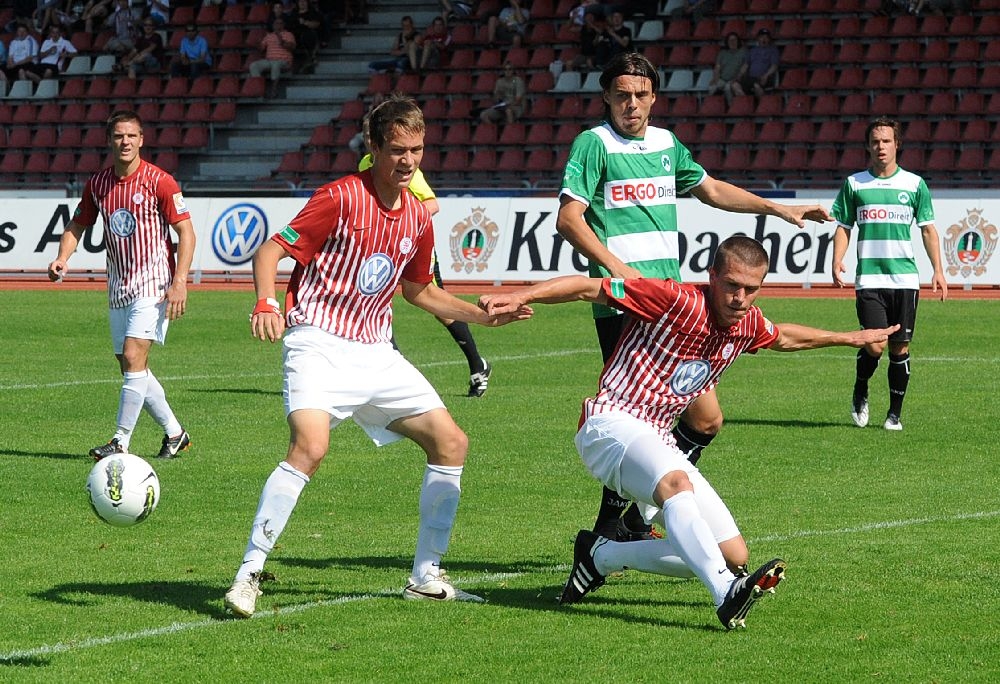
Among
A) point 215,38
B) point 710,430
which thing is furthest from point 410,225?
point 215,38

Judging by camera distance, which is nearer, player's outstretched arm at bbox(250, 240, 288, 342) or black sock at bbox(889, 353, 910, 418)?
player's outstretched arm at bbox(250, 240, 288, 342)

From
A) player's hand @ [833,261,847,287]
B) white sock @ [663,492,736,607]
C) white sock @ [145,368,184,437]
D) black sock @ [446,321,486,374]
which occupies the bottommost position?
white sock @ [145,368,184,437]

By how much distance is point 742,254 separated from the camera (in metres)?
6.01

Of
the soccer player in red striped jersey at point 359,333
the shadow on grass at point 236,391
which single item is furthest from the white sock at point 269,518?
the shadow on grass at point 236,391

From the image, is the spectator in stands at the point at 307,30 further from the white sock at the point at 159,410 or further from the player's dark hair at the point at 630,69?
the player's dark hair at the point at 630,69

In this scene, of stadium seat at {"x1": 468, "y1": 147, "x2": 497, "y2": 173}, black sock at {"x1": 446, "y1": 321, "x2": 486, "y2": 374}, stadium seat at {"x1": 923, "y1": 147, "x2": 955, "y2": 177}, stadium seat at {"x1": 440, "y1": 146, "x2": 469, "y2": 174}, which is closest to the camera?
black sock at {"x1": 446, "y1": 321, "x2": 486, "y2": 374}

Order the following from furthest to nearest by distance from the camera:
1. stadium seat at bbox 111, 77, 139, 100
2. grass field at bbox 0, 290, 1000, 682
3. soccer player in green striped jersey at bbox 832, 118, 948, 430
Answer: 1. stadium seat at bbox 111, 77, 139, 100
2. soccer player in green striped jersey at bbox 832, 118, 948, 430
3. grass field at bbox 0, 290, 1000, 682

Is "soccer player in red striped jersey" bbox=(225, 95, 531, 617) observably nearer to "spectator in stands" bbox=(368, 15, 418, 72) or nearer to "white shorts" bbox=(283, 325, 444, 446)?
"white shorts" bbox=(283, 325, 444, 446)

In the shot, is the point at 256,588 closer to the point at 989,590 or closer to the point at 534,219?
the point at 989,590

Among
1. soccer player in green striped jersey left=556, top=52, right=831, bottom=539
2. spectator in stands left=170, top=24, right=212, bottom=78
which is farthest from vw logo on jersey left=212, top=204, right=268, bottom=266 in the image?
soccer player in green striped jersey left=556, top=52, right=831, bottom=539

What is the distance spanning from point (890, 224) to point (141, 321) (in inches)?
221

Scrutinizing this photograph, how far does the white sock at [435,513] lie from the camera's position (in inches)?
253

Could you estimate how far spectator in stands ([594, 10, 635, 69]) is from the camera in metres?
28.5

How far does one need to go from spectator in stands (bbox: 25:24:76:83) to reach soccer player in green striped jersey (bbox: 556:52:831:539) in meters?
29.3
